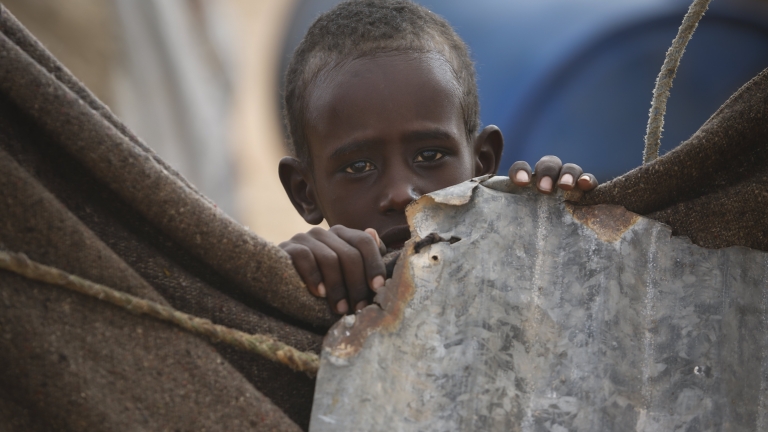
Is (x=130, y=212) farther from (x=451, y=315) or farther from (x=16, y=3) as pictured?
(x=16, y=3)

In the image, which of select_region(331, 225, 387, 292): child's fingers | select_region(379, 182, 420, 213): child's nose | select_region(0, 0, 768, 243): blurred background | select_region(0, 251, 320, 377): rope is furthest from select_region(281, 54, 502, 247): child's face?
select_region(0, 0, 768, 243): blurred background

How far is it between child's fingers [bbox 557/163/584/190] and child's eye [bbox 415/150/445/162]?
2.52ft

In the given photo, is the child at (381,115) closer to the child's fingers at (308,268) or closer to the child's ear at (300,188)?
the child's ear at (300,188)

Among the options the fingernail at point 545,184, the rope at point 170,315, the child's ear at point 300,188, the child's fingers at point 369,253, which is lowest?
the rope at point 170,315

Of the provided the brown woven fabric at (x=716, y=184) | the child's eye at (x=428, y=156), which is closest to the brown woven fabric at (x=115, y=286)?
the brown woven fabric at (x=716, y=184)

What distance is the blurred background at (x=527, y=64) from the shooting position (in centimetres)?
340

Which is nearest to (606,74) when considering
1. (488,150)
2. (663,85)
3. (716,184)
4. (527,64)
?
(527,64)

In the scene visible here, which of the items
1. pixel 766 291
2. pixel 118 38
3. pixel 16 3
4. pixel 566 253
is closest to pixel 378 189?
pixel 566 253

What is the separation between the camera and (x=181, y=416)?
841mm

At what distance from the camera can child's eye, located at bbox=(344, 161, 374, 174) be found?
177 cm

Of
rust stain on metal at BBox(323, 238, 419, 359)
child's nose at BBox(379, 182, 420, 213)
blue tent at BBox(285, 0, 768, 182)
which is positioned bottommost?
rust stain on metal at BBox(323, 238, 419, 359)

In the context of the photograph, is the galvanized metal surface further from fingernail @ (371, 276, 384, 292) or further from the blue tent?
the blue tent

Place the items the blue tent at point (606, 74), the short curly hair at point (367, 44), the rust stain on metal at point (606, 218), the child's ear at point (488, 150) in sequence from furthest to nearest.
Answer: the blue tent at point (606, 74) → the child's ear at point (488, 150) → the short curly hair at point (367, 44) → the rust stain on metal at point (606, 218)

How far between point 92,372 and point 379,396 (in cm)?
32
